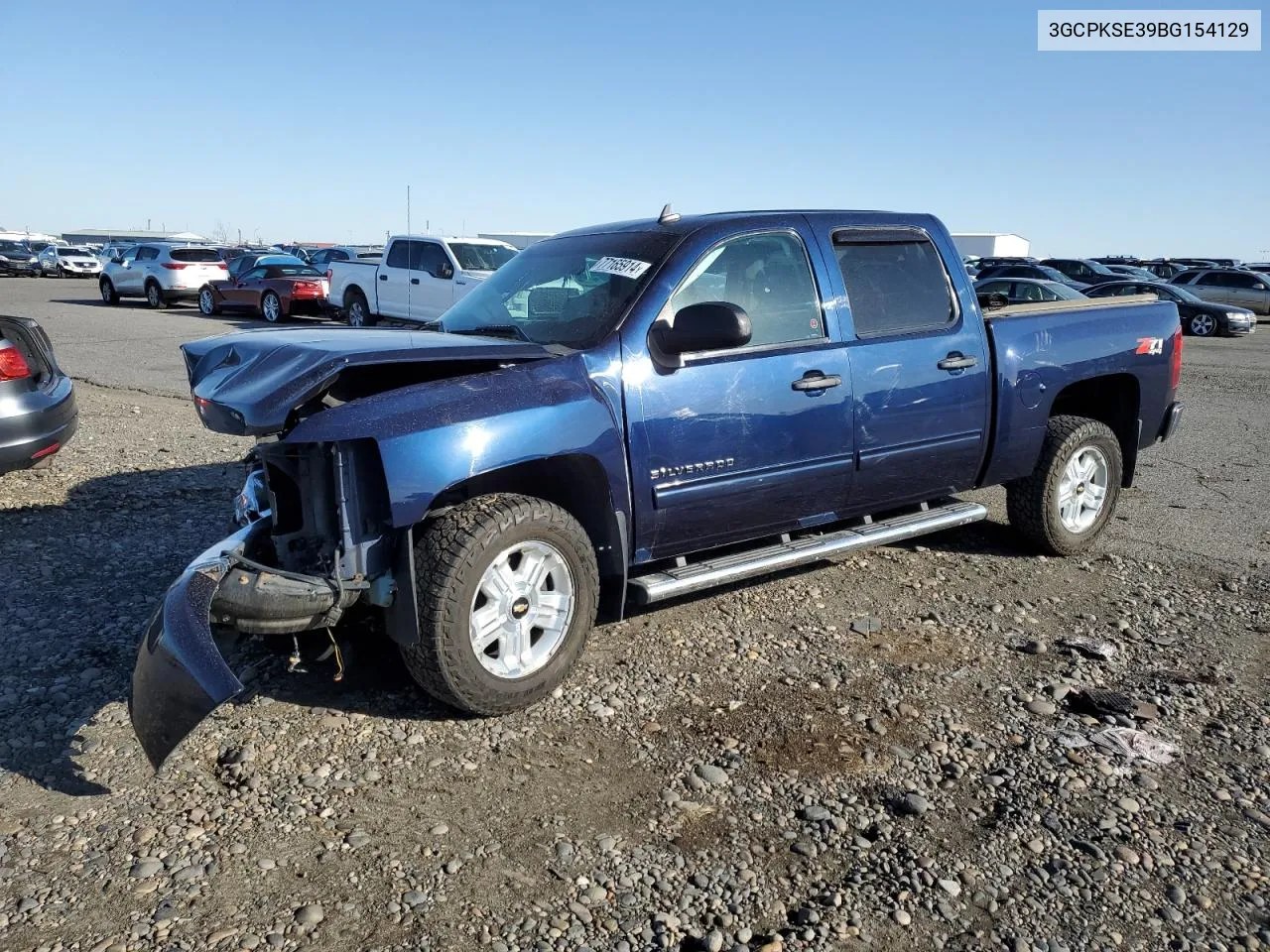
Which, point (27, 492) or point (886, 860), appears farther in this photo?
point (27, 492)

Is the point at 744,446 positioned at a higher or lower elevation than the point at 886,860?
higher

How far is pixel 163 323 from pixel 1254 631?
2094 cm

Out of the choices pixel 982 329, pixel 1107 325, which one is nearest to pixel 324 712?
pixel 982 329

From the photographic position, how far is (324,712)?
13.0 feet

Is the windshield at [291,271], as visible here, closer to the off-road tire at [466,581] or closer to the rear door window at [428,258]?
the rear door window at [428,258]

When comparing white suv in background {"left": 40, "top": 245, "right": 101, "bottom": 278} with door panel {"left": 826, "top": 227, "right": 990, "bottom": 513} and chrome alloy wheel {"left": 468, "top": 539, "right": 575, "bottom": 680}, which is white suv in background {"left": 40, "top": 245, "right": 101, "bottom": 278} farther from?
chrome alloy wheel {"left": 468, "top": 539, "right": 575, "bottom": 680}

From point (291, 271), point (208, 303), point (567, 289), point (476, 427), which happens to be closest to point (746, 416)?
point (567, 289)

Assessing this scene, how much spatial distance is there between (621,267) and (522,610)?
1.61 m

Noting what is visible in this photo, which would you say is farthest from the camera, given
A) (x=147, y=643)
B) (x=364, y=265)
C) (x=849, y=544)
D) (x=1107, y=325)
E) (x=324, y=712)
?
(x=364, y=265)

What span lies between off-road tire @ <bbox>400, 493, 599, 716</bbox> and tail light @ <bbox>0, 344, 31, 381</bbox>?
4076 mm

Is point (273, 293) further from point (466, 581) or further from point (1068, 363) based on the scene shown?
point (466, 581)

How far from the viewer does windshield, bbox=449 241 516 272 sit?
1806 cm

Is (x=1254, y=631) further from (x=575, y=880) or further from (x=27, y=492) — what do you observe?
(x=27, y=492)

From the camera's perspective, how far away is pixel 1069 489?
5934mm
